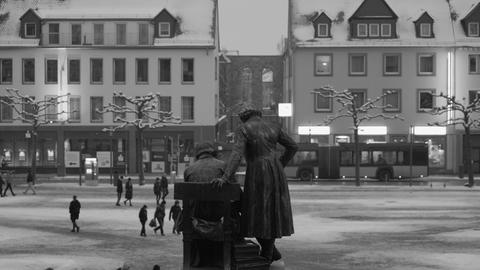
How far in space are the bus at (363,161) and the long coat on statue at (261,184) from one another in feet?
163

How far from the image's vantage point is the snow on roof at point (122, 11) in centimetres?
6838

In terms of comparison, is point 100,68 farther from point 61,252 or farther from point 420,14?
point 61,252

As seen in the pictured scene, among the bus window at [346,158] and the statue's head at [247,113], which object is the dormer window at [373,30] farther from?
the statue's head at [247,113]

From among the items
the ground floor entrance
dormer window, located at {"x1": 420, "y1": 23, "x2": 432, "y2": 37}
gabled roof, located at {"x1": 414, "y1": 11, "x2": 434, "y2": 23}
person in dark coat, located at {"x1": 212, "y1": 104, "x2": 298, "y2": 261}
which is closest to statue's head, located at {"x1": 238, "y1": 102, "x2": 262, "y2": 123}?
person in dark coat, located at {"x1": 212, "y1": 104, "x2": 298, "y2": 261}

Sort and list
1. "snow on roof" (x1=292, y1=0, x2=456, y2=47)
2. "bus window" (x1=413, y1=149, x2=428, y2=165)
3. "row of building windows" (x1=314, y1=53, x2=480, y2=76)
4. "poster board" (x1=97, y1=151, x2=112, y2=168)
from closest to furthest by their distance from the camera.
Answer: "bus window" (x1=413, y1=149, x2=428, y2=165) → "poster board" (x1=97, y1=151, x2=112, y2=168) → "row of building windows" (x1=314, y1=53, x2=480, y2=76) → "snow on roof" (x1=292, y1=0, x2=456, y2=47)

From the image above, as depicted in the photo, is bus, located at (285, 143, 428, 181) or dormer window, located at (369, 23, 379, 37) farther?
dormer window, located at (369, 23, 379, 37)

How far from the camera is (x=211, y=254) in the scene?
25.8 feet

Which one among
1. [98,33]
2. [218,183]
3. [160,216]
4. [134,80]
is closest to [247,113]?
[218,183]

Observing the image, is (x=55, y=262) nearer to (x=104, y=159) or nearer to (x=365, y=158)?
(x=365, y=158)

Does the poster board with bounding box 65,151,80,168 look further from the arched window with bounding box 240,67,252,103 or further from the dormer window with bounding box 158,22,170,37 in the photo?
the arched window with bounding box 240,67,252,103

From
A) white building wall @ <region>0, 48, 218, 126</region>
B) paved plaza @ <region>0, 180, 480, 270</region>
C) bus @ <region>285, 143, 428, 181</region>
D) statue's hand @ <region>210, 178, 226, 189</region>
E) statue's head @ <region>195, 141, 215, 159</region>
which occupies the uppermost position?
white building wall @ <region>0, 48, 218, 126</region>

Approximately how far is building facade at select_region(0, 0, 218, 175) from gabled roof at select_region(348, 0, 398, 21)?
516 inches

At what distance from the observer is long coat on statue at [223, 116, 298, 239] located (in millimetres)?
7629

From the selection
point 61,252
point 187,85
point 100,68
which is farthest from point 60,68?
point 61,252
